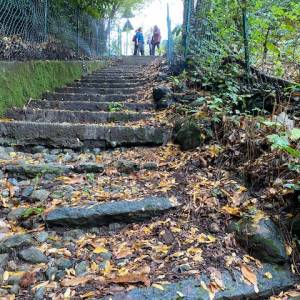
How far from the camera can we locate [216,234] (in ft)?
6.97

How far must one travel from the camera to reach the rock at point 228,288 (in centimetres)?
171

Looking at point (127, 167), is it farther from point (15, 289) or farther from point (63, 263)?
point (15, 289)

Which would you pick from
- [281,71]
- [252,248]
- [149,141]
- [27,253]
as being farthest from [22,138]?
[281,71]

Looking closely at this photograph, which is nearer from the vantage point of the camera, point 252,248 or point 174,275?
point 174,275

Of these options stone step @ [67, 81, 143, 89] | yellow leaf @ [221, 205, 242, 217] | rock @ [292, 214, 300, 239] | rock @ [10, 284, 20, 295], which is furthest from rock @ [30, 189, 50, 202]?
stone step @ [67, 81, 143, 89]

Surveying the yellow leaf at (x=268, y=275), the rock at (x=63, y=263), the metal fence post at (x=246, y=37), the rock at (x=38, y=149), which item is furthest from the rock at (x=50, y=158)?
the metal fence post at (x=246, y=37)

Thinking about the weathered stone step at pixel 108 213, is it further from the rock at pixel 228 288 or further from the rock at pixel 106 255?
the rock at pixel 228 288

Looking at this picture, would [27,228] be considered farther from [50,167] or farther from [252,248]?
[252,248]

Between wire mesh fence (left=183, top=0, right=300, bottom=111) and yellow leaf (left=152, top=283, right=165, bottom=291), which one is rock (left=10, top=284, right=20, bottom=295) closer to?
yellow leaf (left=152, top=283, right=165, bottom=291)

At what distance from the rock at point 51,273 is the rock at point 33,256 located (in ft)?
0.28

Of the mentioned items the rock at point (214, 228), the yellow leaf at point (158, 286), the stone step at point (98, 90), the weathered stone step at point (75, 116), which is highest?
the stone step at point (98, 90)

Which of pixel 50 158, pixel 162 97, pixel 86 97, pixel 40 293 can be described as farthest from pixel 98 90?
pixel 40 293

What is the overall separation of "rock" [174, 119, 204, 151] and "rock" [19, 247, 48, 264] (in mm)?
1636

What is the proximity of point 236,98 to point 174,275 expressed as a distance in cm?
225
